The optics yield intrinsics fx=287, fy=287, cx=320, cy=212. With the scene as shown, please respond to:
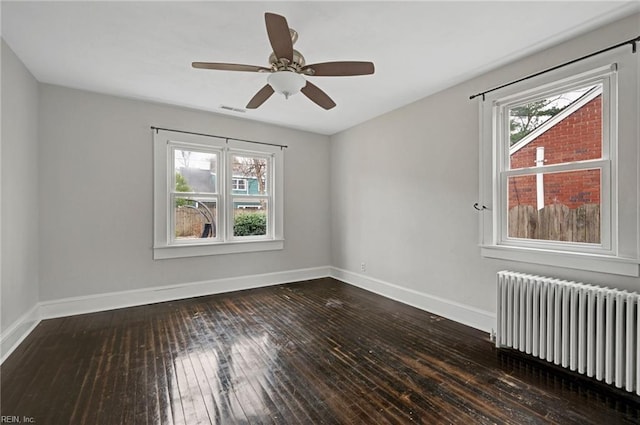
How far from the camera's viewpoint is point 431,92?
3625 millimetres

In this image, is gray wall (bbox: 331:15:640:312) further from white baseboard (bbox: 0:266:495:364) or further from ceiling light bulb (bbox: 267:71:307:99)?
ceiling light bulb (bbox: 267:71:307:99)

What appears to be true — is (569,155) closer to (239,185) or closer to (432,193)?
(432,193)

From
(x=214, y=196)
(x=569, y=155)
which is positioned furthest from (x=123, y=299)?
(x=569, y=155)

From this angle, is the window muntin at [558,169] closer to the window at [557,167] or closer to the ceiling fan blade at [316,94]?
the window at [557,167]

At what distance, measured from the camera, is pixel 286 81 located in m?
2.33

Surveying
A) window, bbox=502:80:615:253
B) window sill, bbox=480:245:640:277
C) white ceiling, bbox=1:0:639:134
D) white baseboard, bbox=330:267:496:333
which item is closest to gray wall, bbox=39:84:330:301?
white ceiling, bbox=1:0:639:134

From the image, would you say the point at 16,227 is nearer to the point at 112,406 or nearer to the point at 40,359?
the point at 40,359

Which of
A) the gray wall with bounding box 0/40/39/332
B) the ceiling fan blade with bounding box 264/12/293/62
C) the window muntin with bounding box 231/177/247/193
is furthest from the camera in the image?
the window muntin with bounding box 231/177/247/193

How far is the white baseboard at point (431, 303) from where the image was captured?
10.2 ft

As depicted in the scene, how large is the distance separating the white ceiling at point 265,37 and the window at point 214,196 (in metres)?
1.04

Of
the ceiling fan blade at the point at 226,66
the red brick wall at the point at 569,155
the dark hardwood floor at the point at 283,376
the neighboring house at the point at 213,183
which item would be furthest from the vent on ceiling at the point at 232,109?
the red brick wall at the point at 569,155

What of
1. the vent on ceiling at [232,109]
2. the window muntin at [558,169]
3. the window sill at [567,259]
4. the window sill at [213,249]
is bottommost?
the window sill at [213,249]

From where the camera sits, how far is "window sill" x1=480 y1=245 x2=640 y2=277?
217 centimetres

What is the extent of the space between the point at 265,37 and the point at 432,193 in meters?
2.59
